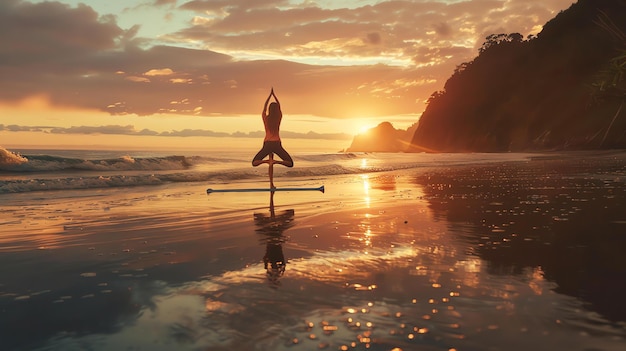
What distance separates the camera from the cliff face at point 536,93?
73188 mm

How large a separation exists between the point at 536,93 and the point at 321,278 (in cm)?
9960

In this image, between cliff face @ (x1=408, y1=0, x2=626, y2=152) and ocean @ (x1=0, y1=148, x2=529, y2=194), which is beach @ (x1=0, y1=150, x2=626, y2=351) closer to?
ocean @ (x1=0, y1=148, x2=529, y2=194)

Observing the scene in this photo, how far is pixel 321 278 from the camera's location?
5.59 metres

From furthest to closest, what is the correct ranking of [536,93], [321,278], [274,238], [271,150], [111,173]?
[536,93] < [111,173] < [271,150] < [274,238] < [321,278]

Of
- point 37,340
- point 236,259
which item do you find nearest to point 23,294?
point 37,340

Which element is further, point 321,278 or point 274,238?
point 274,238

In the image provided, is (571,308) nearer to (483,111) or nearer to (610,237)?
(610,237)

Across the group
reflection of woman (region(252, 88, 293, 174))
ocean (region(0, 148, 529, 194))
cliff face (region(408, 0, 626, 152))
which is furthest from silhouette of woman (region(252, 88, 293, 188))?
cliff face (region(408, 0, 626, 152))

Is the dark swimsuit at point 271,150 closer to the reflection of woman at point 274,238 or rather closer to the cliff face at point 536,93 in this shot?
the reflection of woman at point 274,238

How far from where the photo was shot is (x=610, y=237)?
25.2 feet

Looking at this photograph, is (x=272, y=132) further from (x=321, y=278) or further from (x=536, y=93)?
(x=536, y=93)

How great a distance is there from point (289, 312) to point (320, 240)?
3.80 meters

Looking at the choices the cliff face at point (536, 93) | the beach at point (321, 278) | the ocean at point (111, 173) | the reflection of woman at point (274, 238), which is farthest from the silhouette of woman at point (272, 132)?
the cliff face at point (536, 93)

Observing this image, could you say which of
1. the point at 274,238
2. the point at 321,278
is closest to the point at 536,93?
the point at 274,238
